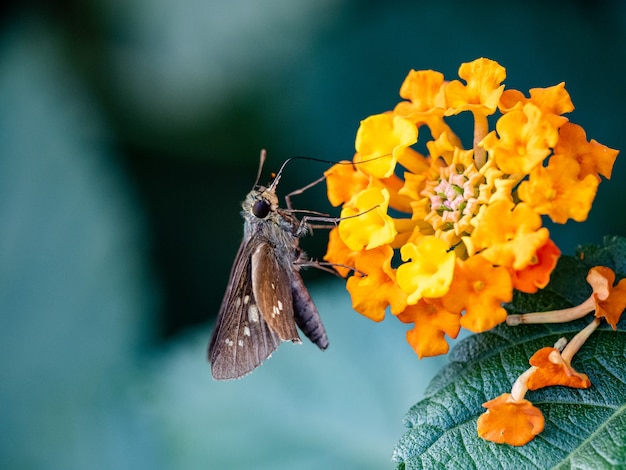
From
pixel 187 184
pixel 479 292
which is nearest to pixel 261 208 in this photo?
pixel 479 292

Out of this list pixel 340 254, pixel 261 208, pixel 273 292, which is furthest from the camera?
pixel 261 208

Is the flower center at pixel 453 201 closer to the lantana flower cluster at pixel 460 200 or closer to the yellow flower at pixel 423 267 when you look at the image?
the lantana flower cluster at pixel 460 200

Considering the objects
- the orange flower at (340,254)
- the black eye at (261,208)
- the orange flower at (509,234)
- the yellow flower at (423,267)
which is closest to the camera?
the orange flower at (509,234)

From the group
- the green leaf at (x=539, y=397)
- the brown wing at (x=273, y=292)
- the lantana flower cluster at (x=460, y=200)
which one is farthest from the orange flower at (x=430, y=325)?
the brown wing at (x=273, y=292)

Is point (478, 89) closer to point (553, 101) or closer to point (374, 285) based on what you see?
point (553, 101)

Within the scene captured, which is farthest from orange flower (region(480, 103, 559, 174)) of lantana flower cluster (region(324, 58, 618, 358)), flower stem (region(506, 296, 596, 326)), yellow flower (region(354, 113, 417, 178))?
flower stem (region(506, 296, 596, 326))
